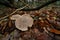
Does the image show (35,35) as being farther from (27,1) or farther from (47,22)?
(27,1)

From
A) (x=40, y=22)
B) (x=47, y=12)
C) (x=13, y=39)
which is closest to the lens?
(x=13, y=39)

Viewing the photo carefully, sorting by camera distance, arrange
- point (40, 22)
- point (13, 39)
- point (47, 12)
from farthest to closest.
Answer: point (47, 12) → point (40, 22) → point (13, 39)

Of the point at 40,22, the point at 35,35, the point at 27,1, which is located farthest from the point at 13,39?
the point at 27,1

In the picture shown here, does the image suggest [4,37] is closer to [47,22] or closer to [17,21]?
[17,21]

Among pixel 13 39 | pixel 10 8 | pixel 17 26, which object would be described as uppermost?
pixel 10 8

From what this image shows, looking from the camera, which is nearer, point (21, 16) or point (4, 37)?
point (4, 37)

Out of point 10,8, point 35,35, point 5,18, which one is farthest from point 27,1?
point 35,35

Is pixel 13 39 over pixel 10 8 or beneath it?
beneath
